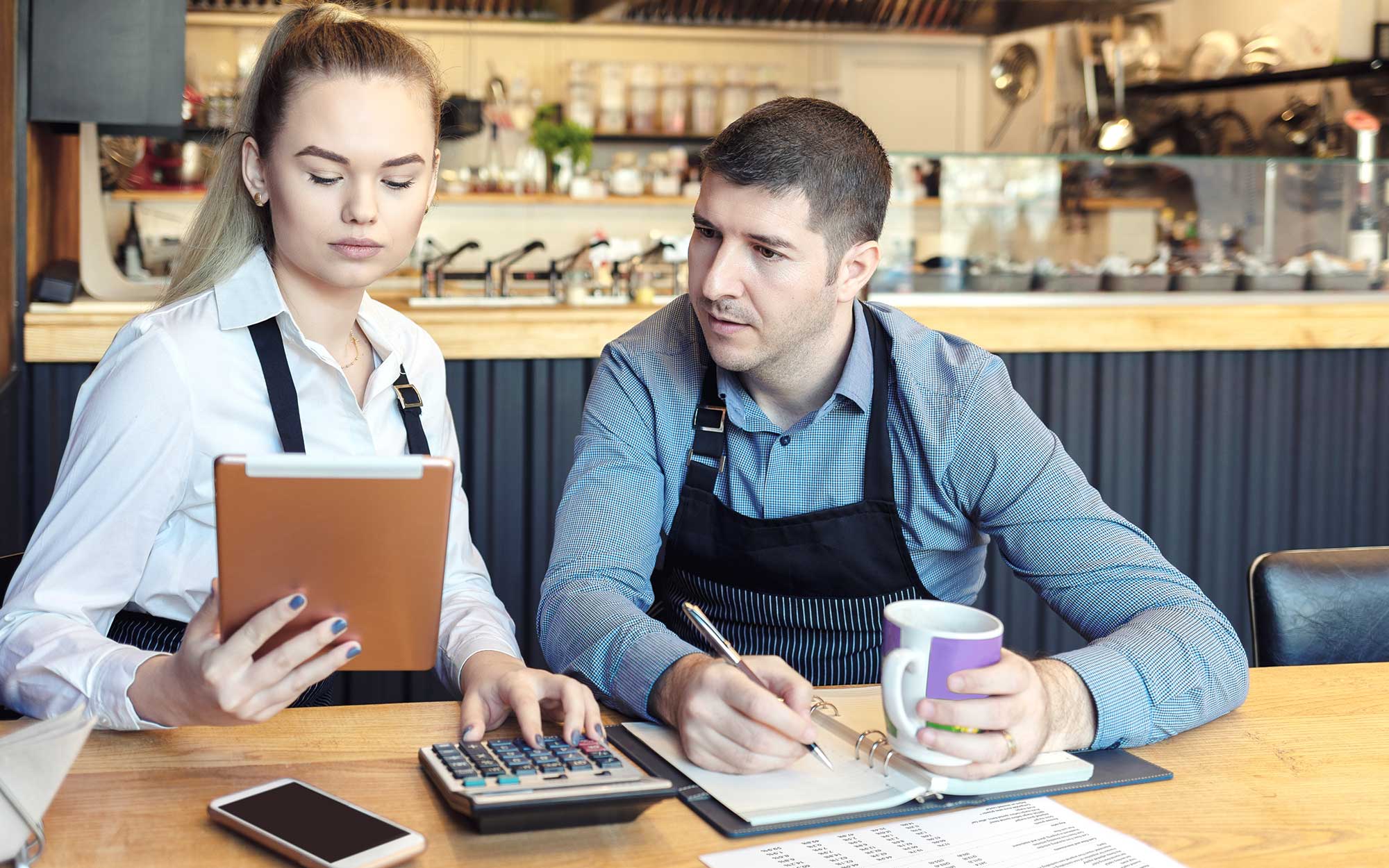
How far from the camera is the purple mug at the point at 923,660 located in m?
0.99

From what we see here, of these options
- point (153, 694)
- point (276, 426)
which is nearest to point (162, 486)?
point (276, 426)

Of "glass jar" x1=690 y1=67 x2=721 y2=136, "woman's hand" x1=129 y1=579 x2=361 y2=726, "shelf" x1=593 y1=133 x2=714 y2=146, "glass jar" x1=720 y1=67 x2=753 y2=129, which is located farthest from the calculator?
"glass jar" x1=720 y1=67 x2=753 y2=129

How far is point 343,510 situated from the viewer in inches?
34.6

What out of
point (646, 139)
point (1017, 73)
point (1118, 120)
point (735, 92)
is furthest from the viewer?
point (735, 92)

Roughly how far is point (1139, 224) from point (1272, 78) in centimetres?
234

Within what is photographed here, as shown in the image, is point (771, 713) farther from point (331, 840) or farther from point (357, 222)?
point (357, 222)

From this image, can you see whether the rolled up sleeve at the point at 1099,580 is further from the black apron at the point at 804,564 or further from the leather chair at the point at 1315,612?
the leather chair at the point at 1315,612

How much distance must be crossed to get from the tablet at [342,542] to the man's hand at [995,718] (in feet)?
1.30

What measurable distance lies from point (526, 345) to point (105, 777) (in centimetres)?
192

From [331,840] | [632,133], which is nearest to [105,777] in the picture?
[331,840]

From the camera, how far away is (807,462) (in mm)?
1575

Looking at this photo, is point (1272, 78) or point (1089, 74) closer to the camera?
point (1272, 78)

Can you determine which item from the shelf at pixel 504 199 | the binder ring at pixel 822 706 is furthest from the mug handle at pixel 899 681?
the shelf at pixel 504 199

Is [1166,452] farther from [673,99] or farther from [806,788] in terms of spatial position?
[673,99]
